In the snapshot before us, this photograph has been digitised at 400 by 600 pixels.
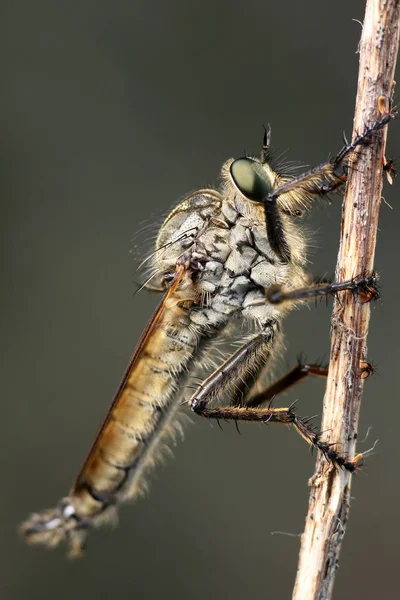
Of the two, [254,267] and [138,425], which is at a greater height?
[254,267]

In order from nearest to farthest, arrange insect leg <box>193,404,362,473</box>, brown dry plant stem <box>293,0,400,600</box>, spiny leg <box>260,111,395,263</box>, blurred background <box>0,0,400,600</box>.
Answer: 1. brown dry plant stem <box>293,0,400,600</box>
2. insect leg <box>193,404,362,473</box>
3. spiny leg <box>260,111,395,263</box>
4. blurred background <box>0,0,400,600</box>

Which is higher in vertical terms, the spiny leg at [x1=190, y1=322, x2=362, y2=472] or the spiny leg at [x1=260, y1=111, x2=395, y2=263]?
the spiny leg at [x1=260, y1=111, x2=395, y2=263]

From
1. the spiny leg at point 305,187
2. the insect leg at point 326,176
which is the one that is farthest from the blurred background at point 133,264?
the insect leg at point 326,176

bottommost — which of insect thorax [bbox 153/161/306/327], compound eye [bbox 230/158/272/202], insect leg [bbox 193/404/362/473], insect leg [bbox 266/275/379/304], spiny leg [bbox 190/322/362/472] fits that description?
insect leg [bbox 193/404/362/473]

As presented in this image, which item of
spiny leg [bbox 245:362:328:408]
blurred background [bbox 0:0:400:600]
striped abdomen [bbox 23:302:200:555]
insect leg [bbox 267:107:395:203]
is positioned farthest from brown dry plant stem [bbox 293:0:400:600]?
blurred background [bbox 0:0:400:600]

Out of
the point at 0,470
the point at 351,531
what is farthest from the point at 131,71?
the point at 351,531

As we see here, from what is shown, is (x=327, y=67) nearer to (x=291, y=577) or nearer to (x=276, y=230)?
(x=276, y=230)

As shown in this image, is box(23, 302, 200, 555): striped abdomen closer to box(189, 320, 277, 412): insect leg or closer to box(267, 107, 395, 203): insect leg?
box(189, 320, 277, 412): insect leg
